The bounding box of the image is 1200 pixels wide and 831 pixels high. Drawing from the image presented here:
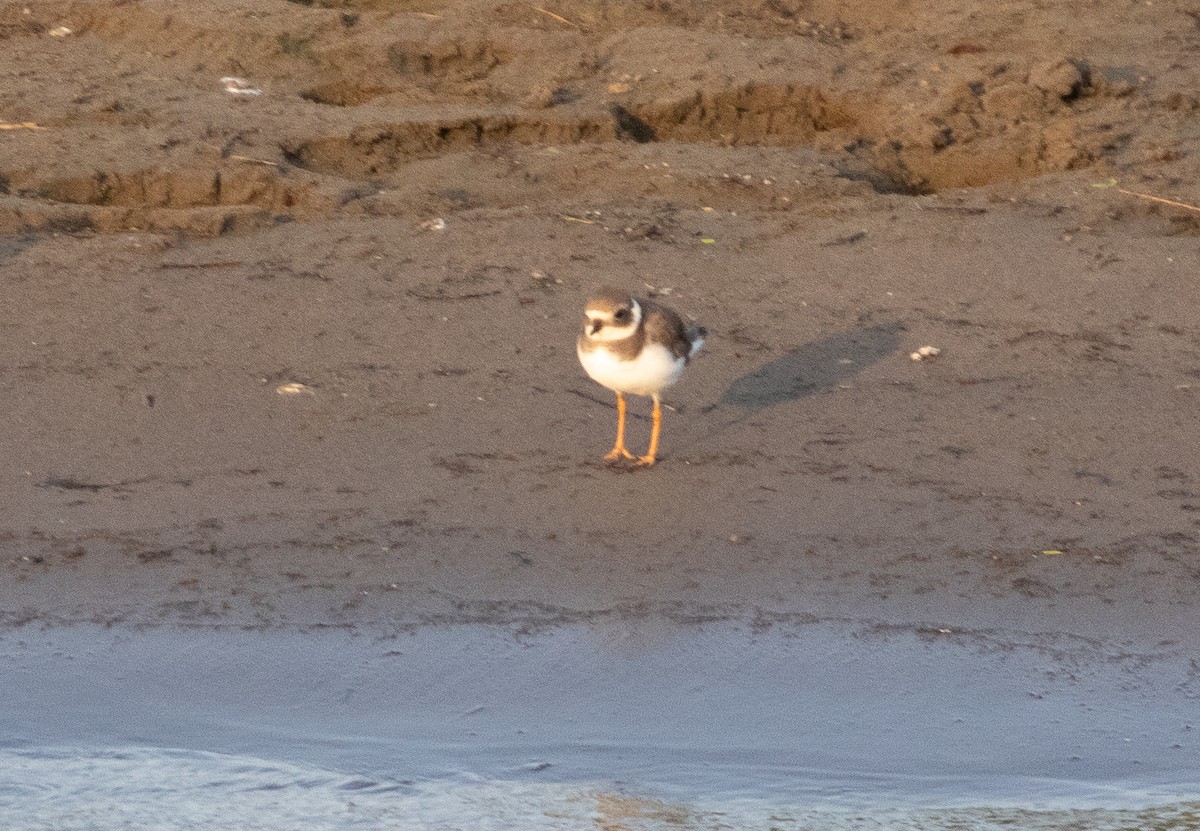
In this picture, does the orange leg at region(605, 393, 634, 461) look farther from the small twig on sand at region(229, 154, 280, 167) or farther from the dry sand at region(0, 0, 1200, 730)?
the small twig on sand at region(229, 154, 280, 167)

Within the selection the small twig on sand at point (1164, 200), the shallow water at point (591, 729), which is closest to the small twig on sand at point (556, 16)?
the small twig on sand at point (1164, 200)

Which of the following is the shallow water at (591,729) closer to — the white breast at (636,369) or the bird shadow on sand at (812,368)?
the white breast at (636,369)

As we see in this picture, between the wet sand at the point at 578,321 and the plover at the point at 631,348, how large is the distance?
0.80ft

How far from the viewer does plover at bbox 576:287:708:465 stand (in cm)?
690

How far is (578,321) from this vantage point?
26.7ft

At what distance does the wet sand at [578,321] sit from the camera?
615 centimetres

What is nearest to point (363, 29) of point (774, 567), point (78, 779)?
point (774, 567)

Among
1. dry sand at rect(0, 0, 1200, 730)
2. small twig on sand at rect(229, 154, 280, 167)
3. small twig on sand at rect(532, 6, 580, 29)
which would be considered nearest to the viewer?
dry sand at rect(0, 0, 1200, 730)

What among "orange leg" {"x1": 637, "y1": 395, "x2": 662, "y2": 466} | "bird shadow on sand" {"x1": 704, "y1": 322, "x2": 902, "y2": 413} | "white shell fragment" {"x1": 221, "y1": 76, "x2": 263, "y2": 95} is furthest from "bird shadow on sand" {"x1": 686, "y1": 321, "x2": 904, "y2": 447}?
"white shell fragment" {"x1": 221, "y1": 76, "x2": 263, "y2": 95}

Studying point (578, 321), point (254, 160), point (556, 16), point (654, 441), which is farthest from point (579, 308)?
point (556, 16)

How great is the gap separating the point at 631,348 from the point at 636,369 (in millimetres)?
100

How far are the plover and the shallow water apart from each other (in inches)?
54.7

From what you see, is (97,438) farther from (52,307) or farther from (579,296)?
(579,296)

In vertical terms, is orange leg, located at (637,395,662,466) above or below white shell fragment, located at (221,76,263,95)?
below
